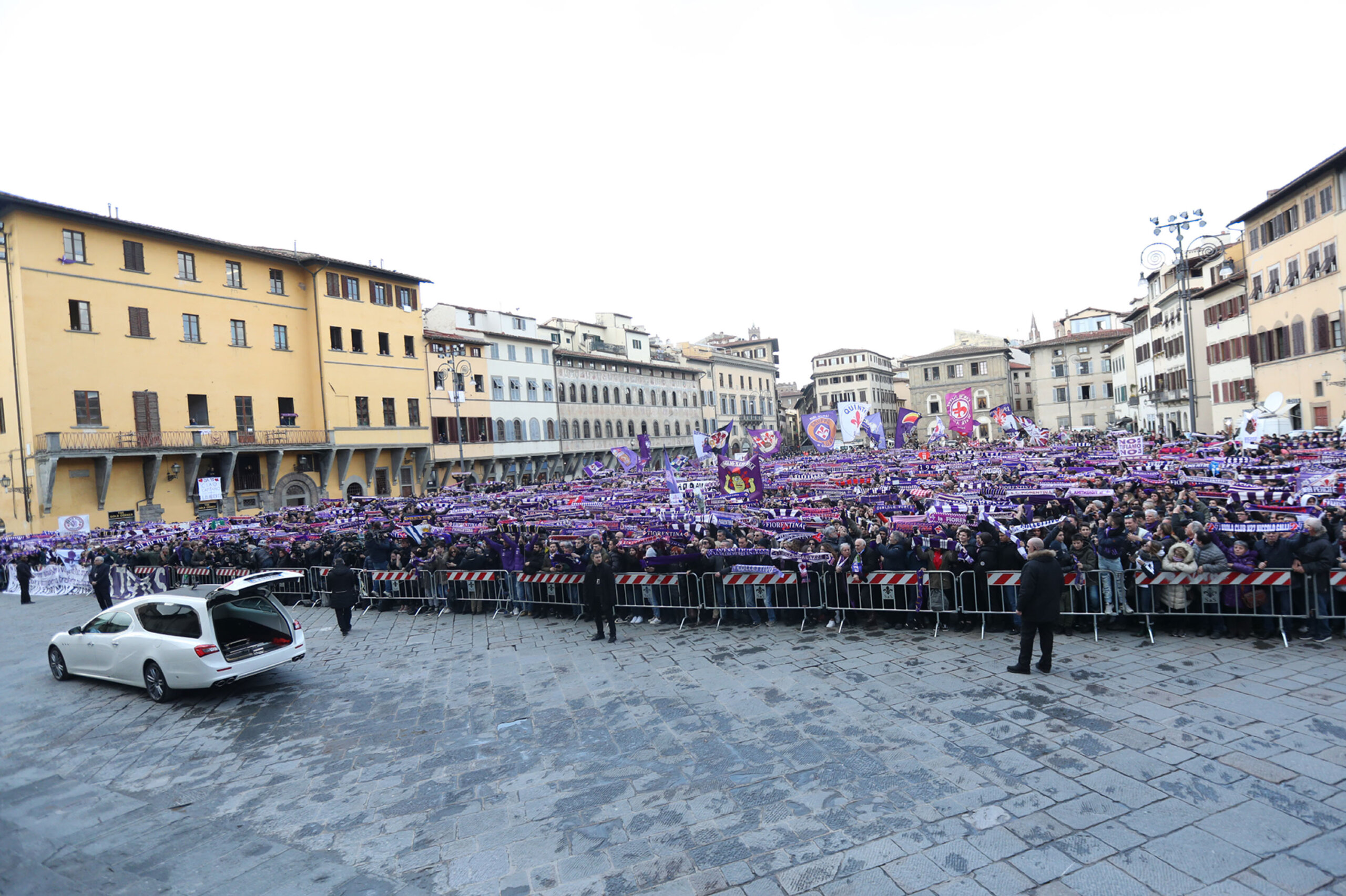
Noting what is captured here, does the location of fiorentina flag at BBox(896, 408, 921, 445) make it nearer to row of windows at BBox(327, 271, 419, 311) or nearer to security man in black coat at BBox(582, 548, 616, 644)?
security man in black coat at BBox(582, 548, 616, 644)

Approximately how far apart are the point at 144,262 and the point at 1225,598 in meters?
39.8

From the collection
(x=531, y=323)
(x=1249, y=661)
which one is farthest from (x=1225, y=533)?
(x=531, y=323)

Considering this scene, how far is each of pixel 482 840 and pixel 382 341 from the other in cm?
4256

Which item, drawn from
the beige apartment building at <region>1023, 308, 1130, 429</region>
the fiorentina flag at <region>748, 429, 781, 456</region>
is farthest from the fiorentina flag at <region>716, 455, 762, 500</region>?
the beige apartment building at <region>1023, 308, 1130, 429</region>

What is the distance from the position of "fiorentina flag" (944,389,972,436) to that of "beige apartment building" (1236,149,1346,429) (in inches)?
475

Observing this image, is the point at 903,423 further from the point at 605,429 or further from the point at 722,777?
the point at 605,429

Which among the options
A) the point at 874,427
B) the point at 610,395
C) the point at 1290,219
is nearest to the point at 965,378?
the point at 610,395

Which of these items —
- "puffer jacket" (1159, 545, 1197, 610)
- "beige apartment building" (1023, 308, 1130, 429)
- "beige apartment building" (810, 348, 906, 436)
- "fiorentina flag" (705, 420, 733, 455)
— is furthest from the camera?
"beige apartment building" (810, 348, 906, 436)

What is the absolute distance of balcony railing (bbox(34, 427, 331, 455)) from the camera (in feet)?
97.7

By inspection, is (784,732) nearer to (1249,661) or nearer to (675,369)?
(1249,661)

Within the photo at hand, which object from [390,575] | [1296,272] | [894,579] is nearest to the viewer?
[894,579]

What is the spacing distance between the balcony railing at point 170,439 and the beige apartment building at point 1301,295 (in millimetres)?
44557

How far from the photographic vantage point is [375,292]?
4372cm

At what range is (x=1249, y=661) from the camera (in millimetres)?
7930
